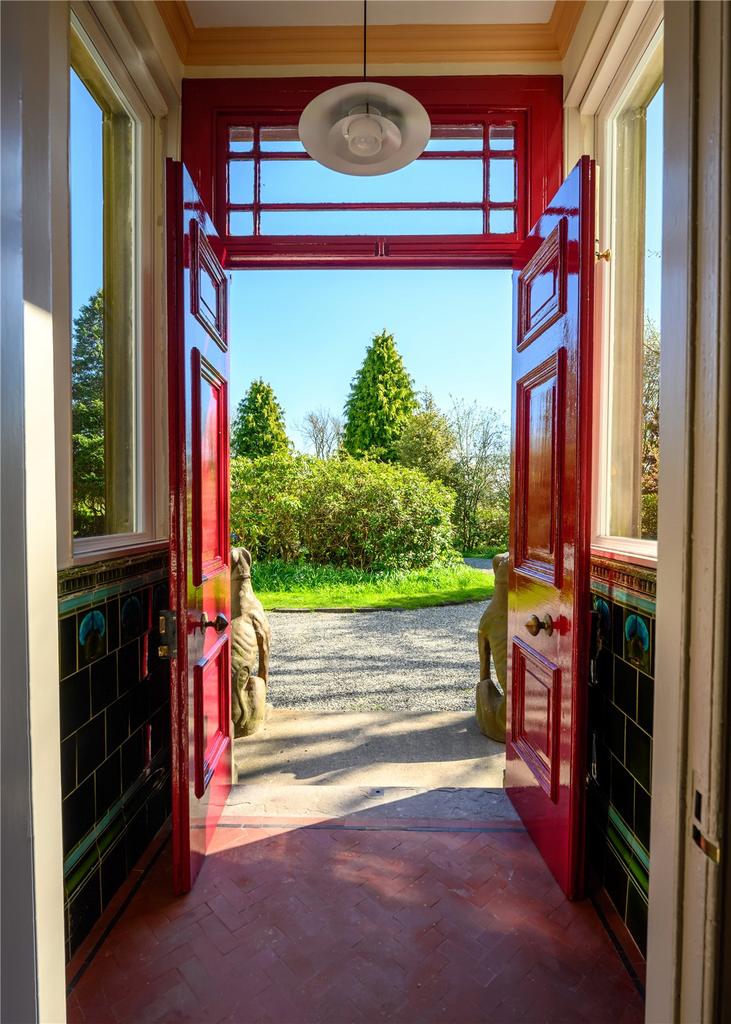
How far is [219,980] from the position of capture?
1.64m

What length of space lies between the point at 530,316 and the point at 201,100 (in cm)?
183

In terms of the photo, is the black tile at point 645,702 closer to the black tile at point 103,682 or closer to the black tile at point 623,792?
the black tile at point 623,792

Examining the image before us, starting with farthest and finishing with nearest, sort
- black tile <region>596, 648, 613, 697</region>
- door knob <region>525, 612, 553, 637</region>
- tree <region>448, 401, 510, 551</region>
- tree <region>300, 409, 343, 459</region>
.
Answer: tree <region>300, 409, 343, 459</region>, tree <region>448, 401, 510, 551</region>, door knob <region>525, 612, 553, 637</region>, black tile <region>596, 648, 613, 697</region>

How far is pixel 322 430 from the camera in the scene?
12898mm

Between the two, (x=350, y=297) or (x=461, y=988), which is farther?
(x=350, y=297)

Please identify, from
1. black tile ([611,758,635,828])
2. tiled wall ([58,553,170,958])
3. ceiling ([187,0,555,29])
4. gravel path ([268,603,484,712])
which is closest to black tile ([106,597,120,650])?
tiled wall ([58,553,170,958])

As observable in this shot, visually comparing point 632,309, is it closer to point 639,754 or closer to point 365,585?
point 639,754

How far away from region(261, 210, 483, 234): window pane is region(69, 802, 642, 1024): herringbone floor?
2713 millimetres

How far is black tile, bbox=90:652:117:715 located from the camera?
1.88 metres

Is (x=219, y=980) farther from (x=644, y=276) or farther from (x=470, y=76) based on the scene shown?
(x=470, y=76)

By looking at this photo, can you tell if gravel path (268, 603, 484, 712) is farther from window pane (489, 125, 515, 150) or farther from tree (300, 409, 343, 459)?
tree (300, 409, 343, 459)

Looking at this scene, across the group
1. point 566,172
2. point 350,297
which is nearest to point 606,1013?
point 566,172

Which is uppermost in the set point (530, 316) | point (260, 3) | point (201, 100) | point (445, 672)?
point (260, 3)

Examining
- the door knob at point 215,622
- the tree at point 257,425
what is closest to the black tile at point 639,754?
the door knob at point 215,622
